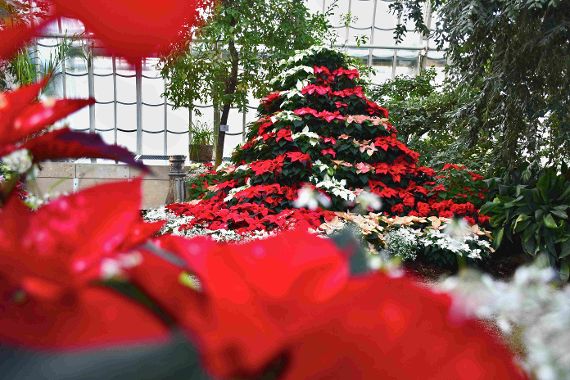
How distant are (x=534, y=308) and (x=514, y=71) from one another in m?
5.26

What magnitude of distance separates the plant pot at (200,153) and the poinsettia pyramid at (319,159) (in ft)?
17.9

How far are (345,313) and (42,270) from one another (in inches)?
3.5

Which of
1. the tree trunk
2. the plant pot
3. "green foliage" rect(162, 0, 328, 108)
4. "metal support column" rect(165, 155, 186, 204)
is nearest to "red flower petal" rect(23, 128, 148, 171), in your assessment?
"metal support column" rect(165, 155, 186, 204)

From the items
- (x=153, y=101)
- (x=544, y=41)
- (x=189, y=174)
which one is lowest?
(x=189, y=174)

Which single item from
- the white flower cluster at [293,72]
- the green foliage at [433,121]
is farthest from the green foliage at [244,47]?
the white flower cluster at [293,72]

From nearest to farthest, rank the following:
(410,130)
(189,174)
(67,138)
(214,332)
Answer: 1. (214,332)
2. (67,138)
3. (410,130)
4. (189,174)

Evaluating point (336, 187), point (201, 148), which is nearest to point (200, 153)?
point (201, 148)

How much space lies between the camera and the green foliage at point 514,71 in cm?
444

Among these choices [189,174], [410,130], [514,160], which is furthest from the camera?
[189,174]

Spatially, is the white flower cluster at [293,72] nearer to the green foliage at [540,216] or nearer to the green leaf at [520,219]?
the green foliage at [540,216]

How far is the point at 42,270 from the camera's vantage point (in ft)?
0.50

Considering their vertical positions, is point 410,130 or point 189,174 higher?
point 410,130

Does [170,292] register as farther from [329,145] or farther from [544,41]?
[544,41]

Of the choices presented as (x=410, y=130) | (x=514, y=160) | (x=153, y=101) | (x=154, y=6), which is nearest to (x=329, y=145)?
(x=514, y=160)
